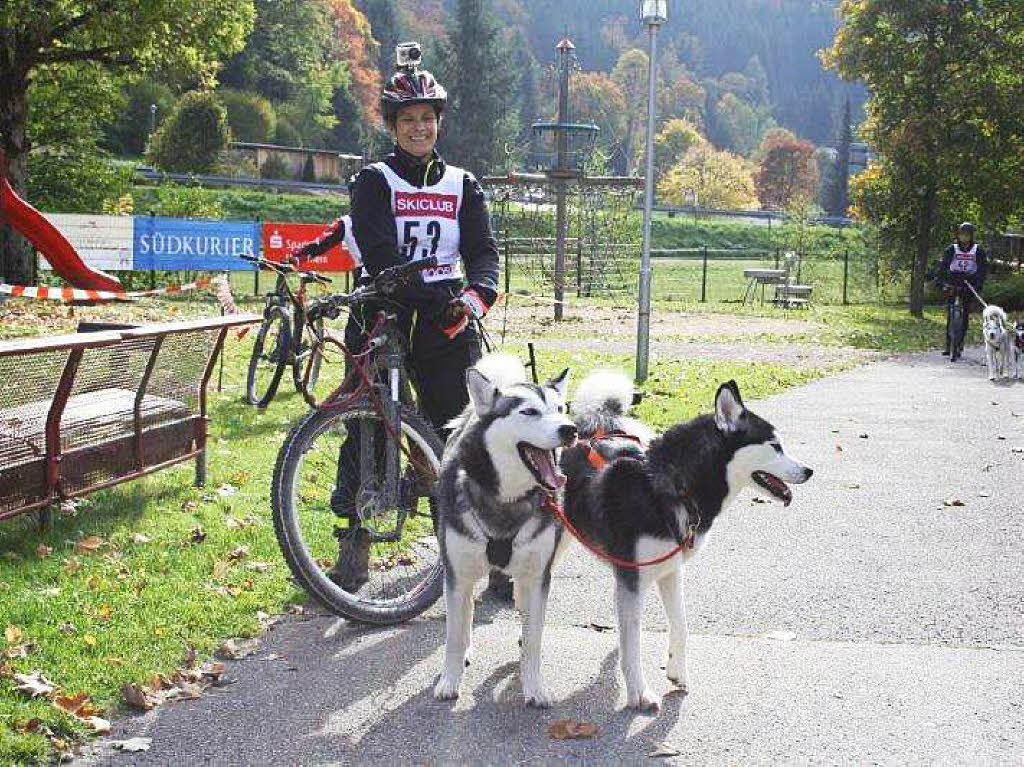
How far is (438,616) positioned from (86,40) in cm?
2355

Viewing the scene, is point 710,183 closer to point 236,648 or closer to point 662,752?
point 236,648

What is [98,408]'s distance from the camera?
7031 millimetres

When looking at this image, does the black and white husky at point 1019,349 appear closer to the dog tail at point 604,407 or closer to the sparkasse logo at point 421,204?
the dog tail at point 604,407

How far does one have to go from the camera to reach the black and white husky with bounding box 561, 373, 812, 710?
4.71 metres

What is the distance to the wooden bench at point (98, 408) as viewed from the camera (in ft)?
20.4

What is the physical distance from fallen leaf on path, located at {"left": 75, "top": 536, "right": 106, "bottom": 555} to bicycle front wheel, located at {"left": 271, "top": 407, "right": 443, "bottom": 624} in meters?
1.45

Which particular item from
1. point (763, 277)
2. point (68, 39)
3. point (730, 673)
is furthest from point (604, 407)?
point (763, 277)

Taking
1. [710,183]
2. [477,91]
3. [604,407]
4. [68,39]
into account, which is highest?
[477,91]

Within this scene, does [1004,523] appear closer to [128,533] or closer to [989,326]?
[128,533]

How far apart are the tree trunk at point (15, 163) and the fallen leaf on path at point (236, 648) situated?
21675 millimetres

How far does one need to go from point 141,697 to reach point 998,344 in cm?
1463

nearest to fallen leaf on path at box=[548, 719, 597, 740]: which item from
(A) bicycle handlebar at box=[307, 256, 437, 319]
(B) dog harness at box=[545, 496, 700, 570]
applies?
(B) dog harness at box=[545, 496, 700, 570]

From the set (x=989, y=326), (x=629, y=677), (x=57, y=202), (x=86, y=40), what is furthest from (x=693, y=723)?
(x=57, y=202)

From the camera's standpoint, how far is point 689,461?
4922 mm
